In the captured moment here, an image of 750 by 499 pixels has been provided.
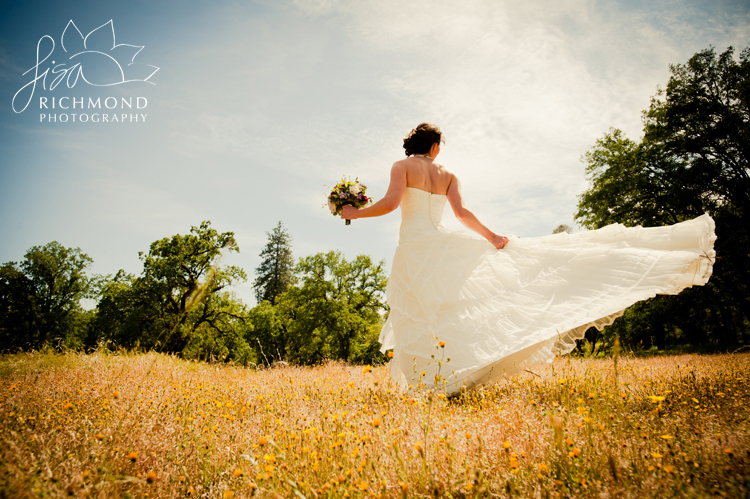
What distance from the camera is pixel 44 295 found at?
3144 cm

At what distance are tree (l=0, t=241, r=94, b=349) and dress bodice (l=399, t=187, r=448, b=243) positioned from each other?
3781cm

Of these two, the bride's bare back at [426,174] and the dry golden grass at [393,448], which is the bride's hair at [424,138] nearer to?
the bride's bare back at [426,174]

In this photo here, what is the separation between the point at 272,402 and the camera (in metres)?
3.61

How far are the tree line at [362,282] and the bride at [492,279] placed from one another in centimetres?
195

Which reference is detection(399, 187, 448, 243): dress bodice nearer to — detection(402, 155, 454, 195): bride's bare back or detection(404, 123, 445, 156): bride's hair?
detection(402, 155, 454, 195): bride's bare back

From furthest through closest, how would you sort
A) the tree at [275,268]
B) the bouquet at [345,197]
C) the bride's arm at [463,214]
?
the tree at [275,268], the bouquet at [345,197], the bride's arm at [463,214]

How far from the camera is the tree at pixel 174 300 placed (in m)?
22.0

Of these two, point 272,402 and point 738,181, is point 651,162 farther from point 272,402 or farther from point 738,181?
point 272,402

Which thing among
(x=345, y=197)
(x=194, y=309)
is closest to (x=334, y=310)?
(x=194, y=309)

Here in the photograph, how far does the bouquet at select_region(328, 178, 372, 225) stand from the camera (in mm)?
5168

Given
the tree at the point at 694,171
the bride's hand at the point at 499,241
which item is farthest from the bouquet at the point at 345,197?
the tree at the point at 694,171

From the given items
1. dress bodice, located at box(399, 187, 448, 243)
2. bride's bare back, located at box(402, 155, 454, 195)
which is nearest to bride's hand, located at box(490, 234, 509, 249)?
dress bodice, located at box(399, 187, 448, 243)

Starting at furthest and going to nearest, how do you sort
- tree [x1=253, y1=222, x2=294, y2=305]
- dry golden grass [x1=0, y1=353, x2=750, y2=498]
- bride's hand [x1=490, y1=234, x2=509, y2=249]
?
1. tree [x1=253, y1=222, x2=294, y2=305]
2. bride's hand [x1=490, y1=234, x2=509, y2=249]
3. dry golden grass [x1=0, y1=353, x2=750, y2=498]

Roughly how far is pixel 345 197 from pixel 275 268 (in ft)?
137
